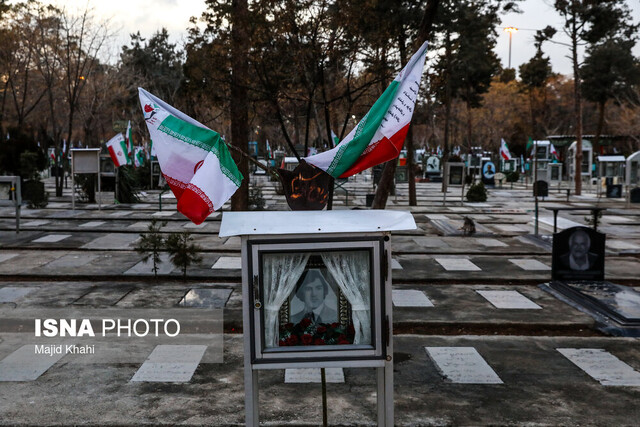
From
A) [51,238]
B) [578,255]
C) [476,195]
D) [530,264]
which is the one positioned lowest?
[530,264]

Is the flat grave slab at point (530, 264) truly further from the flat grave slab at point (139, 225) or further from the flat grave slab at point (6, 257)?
the flat grave slab at point (6, 257)

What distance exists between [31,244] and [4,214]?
7.22 metres

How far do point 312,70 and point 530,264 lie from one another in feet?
20.6

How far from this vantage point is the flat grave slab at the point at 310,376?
666 cm

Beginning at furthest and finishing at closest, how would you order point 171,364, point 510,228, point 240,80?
Result: point 510,228 → point 240,80 → point 171,364

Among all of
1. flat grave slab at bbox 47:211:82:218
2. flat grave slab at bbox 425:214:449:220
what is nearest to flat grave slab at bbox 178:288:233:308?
flat grave slab at bbox 47:211:82:218

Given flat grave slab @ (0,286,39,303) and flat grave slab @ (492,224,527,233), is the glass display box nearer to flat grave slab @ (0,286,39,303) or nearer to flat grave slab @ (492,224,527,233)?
flat grave slab @ (0,286,39,303)

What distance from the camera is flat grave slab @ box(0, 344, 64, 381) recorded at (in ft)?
21.9

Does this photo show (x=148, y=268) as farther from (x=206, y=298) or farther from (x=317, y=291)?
(x=317, y=291)

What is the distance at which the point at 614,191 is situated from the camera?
32.2 m

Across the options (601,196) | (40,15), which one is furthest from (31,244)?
(601,196)

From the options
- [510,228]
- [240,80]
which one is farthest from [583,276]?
[240,80]

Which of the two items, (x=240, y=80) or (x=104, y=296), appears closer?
(x=104, y=296)

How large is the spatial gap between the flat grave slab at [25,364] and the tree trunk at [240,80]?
7201mm
